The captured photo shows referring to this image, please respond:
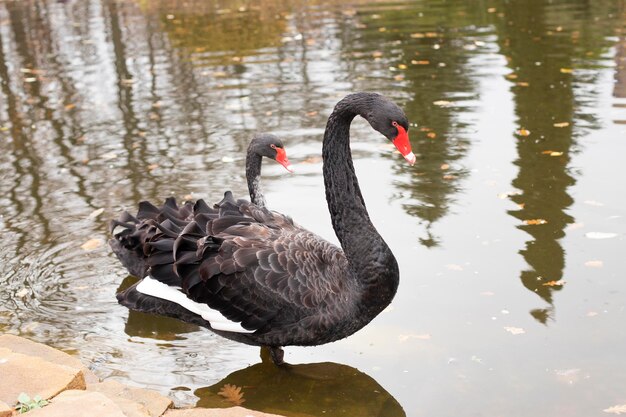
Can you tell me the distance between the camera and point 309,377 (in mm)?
4059

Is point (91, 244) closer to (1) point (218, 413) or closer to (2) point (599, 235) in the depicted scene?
(1) point (218, 413)

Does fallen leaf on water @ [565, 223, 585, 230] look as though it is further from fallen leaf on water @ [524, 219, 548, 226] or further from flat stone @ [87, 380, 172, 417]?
flat stone @ [87, 380, 172, 417]

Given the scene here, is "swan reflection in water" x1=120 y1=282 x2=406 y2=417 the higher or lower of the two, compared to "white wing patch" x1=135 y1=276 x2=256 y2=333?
lower

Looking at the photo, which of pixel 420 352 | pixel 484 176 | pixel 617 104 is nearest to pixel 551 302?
pixel 420 352

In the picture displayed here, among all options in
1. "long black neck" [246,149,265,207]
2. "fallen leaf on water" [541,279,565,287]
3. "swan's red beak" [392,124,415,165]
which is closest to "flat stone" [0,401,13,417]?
"swan's red beak" [392,124,415,165]

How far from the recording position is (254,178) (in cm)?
522

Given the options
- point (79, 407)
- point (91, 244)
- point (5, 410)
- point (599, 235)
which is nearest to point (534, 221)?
point (599, 235)

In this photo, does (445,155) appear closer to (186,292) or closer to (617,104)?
(617,104)

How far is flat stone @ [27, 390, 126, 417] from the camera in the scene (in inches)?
119

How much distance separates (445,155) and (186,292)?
329 centimetres

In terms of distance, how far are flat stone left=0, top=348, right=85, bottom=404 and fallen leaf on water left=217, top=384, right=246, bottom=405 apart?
730 millimetres

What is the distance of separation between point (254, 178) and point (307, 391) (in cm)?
169

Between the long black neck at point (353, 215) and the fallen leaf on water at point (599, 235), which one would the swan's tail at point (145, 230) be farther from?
the fallen leaf on water at point (599, 235)

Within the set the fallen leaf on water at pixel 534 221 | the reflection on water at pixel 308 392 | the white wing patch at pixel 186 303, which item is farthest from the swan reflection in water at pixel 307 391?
the fallen leaf on water at pixel 534 221
